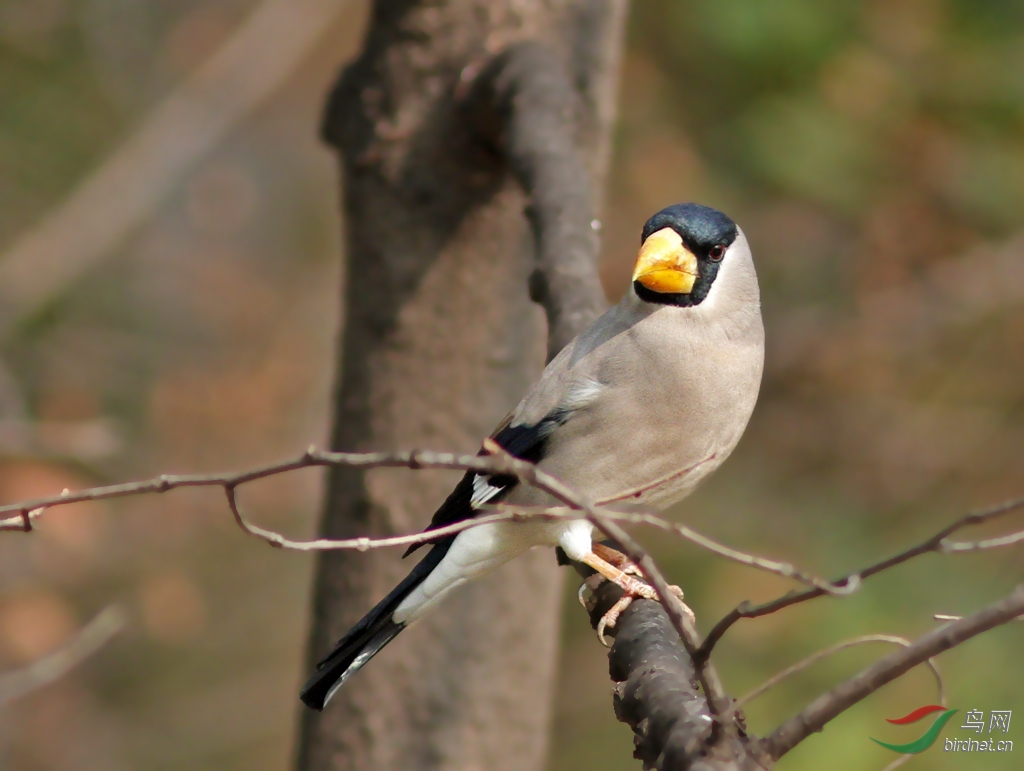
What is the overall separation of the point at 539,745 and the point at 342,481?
0.85 m

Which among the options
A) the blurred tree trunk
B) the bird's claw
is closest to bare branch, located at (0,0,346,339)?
the blurred tree trunk

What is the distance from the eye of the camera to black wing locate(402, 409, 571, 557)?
225 cm

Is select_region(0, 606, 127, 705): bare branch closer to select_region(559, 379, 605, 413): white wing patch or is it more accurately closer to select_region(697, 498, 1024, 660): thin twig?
select_region(559, 379, 605, 413): white wing patch

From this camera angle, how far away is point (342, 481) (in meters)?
2.88

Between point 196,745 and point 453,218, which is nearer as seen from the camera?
point 453,218

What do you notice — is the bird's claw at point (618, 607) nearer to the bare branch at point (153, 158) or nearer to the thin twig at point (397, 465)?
the thin twig at point (397, 465)

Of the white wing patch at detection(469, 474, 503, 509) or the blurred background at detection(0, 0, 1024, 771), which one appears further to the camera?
the blurred background at detection(0, 0, 1024, 771)

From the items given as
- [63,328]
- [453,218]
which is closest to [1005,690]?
[453,218]

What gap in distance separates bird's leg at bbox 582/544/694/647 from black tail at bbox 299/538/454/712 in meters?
0.31

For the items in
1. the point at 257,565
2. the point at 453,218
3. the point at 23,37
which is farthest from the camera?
the point at 257,565

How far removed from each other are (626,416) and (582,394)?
10 centimetres

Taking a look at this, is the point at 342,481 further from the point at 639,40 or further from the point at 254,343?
the point at 254,343

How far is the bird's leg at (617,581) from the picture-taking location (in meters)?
1.89

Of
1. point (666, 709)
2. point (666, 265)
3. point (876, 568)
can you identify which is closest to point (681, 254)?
point (666, 265)
